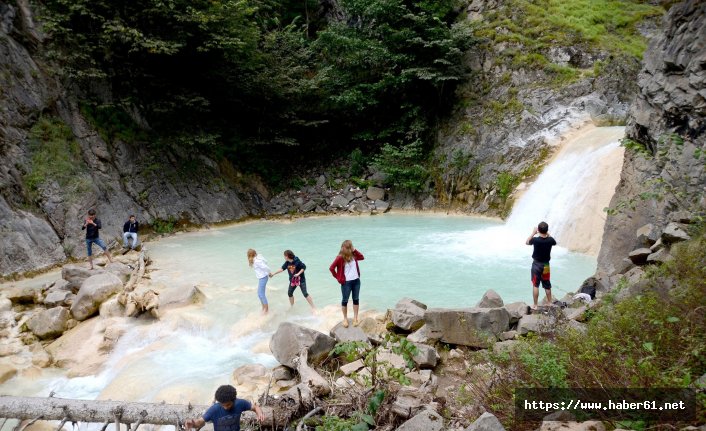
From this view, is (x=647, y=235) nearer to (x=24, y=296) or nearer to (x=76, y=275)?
(x=76, y=275)

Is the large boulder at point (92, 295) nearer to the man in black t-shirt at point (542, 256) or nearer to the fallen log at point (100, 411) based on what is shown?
the fallen log at point (100, 411)

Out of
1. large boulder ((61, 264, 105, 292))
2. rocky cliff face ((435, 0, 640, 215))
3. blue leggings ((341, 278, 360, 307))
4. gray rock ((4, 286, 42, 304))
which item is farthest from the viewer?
rocky cliff face ((435, 0, 640, 215))

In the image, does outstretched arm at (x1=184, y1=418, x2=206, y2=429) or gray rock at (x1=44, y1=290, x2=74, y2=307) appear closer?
outstretched arm at (x1=184, y1=418, x2=206, y2=429)

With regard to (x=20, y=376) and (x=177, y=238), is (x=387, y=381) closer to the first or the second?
(x=20, y=376)

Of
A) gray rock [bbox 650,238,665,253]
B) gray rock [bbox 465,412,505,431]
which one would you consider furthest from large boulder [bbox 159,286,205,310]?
gray rock [bbox 650,238,665,253]

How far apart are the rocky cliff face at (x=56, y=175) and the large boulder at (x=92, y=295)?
160 inches

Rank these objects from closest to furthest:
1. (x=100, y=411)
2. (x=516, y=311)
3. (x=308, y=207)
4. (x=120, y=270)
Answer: (x=100, y=411) → (x=516, y=311) → (x=120, y=270) → (x=308, y=207)

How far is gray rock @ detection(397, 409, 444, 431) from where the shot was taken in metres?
3.89

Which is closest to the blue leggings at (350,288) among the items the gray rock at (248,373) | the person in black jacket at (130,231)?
the gray rock at (248,373)

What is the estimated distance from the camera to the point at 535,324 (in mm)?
6266

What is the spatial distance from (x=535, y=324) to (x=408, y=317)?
2.02 meters

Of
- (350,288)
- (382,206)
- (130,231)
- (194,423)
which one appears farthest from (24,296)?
(382,206)

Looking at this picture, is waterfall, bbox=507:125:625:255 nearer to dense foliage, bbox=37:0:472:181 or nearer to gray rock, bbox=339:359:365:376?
dense foliage, bbox=37:0:472:181

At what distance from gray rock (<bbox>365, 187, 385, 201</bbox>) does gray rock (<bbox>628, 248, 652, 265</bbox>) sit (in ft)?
48.5
